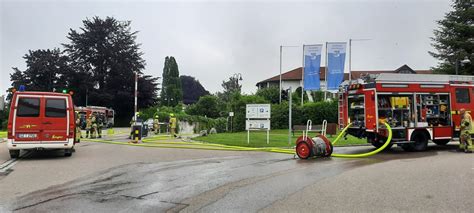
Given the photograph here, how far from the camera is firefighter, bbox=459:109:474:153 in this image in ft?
48.0

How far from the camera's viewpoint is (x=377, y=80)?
581 inches

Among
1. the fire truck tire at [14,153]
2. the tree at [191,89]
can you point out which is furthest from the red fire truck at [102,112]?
the tree at [191,89]

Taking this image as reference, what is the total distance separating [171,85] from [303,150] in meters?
71.5

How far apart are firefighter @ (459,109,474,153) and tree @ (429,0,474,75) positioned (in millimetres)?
25811

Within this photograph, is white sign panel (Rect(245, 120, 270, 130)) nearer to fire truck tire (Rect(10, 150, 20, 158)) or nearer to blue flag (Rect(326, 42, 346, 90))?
fire truck tire (Rect(10, 150, 20, 158))

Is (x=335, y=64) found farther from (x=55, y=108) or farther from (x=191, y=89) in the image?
(x=191, y=89)

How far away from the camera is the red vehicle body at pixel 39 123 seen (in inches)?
530

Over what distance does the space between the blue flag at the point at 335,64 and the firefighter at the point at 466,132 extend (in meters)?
21.7

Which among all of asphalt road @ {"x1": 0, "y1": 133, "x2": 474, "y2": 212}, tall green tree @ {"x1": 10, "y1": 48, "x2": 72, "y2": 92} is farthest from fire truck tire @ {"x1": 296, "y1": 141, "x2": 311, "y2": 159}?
tall green tree @ {"x1": 10, "y1": 48, "x2": 72, "y2": 92}

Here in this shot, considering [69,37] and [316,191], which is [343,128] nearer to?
[316,191]

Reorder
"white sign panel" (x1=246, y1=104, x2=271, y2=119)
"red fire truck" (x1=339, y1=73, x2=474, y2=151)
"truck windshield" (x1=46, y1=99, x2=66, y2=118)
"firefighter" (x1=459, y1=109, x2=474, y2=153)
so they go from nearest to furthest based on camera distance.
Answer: "truck windshield" (x1=46, y1=99, x2=66, y2=118) → "firefighter" (x1=459, y1=109, x2=474, y2=153) → "red fire truck" (x1=339, y1=73, x2=474, y2=151) → "white sign panel" (x1=246, y1=104, x2=271, y2=119)

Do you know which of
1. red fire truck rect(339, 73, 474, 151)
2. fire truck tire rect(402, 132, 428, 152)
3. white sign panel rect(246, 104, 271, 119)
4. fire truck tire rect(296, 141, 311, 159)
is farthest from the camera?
white sign panel rect(246, 104, 271, 119)

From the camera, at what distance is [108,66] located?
180ft

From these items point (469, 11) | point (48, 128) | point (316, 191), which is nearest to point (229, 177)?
point (316, 191)
